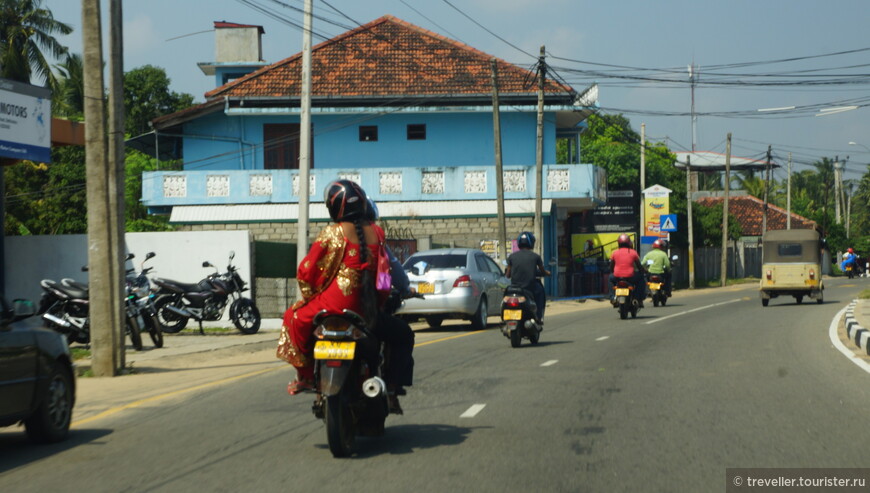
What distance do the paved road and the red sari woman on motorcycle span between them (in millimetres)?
784

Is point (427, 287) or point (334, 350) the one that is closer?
point (334, 350)

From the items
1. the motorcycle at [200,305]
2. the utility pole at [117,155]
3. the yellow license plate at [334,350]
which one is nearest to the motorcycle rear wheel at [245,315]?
the motorcycle at [200,305]

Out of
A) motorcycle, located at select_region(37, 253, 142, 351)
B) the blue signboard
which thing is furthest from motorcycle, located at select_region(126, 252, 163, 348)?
the blue signboard

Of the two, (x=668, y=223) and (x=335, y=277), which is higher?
(x=668, y=223)

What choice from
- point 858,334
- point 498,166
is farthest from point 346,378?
point 498,166

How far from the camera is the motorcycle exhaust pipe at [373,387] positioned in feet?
24.0

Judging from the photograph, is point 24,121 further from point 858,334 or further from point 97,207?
point 858,334

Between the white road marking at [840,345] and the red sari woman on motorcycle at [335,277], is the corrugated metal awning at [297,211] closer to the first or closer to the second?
the white road marking at [840,345]


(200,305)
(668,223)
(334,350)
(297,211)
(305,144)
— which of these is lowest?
(200,305)

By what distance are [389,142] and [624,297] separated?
17.7 m

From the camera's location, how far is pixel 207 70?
155ft

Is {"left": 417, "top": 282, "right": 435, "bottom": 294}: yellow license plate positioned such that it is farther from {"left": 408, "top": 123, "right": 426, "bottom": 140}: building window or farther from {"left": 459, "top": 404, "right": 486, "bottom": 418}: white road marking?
{"left": 408, "top": 123, "right": 426, "bottom": 140}: building window

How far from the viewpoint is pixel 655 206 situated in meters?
47.5

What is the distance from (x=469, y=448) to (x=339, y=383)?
1.14m
